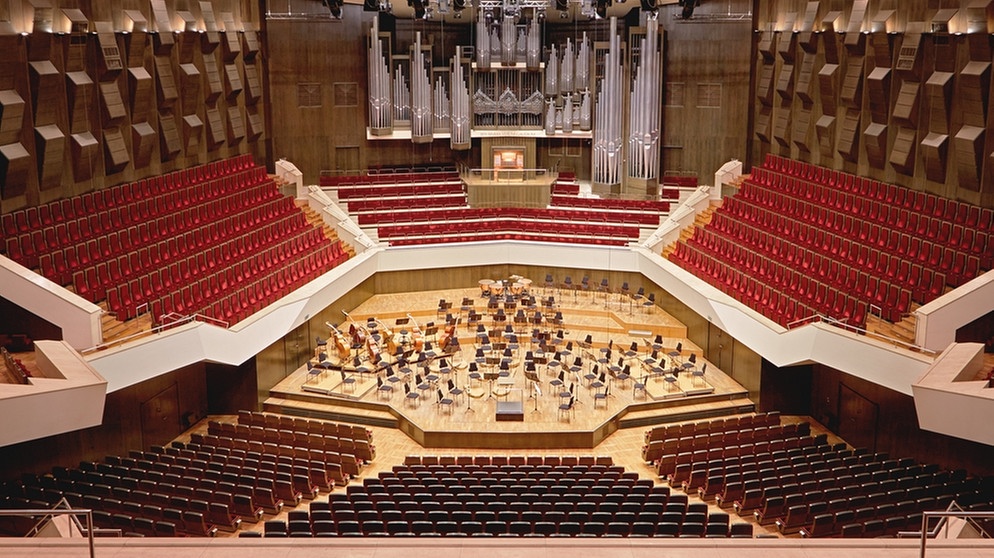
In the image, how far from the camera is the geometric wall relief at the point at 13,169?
8.64 metres

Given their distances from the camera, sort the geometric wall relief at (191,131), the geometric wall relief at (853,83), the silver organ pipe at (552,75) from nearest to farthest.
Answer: the geometric wall relief at (853,83), the geometric wall relief at (191,131), the silver organ pipe at (552,75)

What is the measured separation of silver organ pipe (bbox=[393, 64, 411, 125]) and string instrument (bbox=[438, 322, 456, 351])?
4548 millimetres

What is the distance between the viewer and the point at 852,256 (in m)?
9.96

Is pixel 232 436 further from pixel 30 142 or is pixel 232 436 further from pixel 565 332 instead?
pixel 565 332

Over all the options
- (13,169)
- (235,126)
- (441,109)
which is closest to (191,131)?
(235,126)

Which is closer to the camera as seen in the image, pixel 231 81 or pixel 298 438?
pixel 298 438

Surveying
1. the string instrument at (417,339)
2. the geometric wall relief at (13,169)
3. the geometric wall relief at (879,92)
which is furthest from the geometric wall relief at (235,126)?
the geometric wall relief at (879,92)

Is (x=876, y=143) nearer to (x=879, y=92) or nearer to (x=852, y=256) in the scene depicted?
(x=879, y=92)

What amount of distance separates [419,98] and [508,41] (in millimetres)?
1699

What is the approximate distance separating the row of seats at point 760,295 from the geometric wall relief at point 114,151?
694cm

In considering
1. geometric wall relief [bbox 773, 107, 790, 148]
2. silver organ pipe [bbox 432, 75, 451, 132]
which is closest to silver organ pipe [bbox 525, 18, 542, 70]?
silver organ pipe [bbox 432, 75, 451, 132]

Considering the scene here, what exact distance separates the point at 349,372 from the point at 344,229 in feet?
9.85

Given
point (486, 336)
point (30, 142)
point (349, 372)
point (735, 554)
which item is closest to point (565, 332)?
point (486, 336)

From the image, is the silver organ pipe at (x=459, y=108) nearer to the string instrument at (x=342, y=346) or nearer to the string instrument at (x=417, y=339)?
the string instrument at (x=417, y=339)
